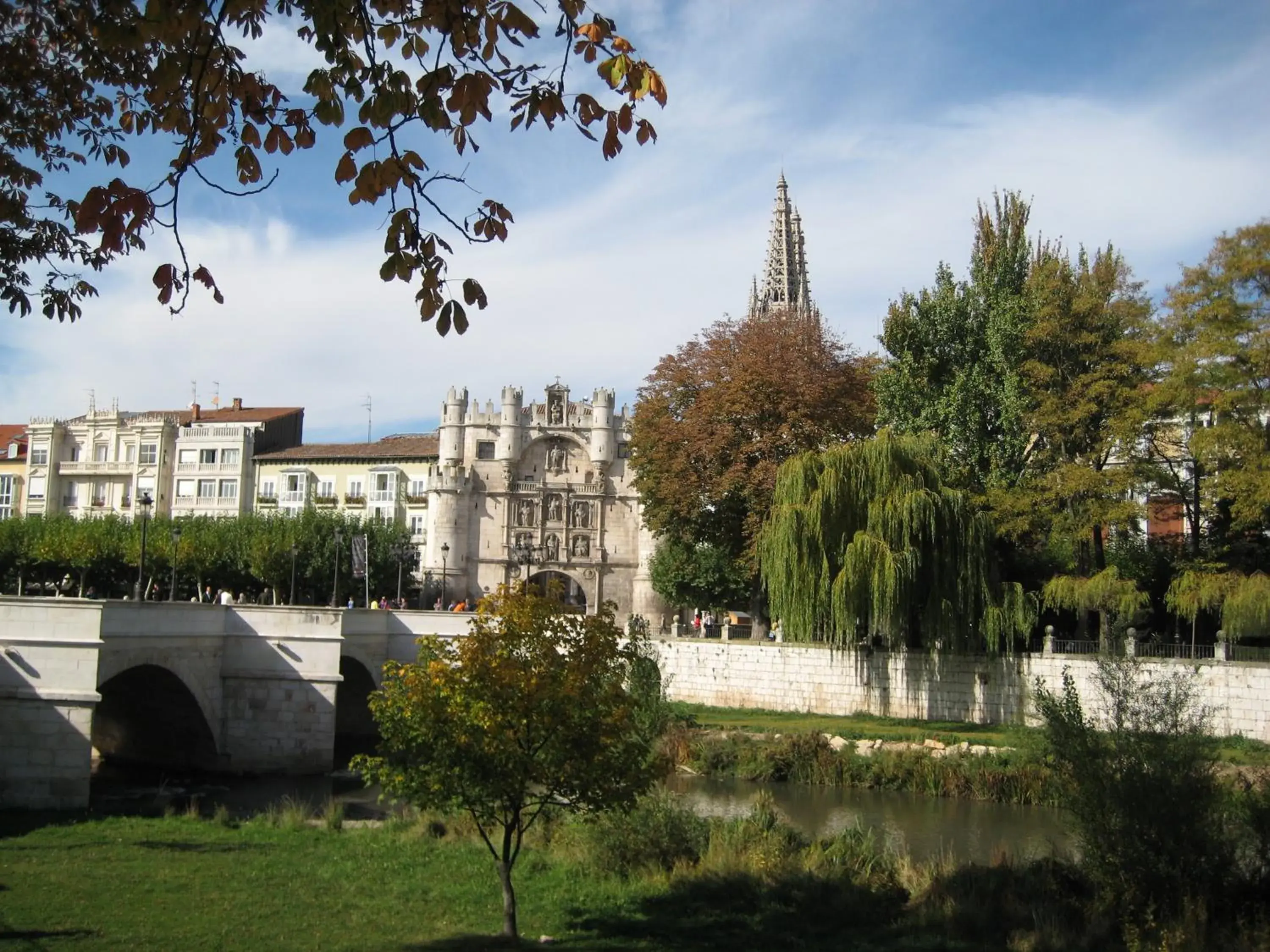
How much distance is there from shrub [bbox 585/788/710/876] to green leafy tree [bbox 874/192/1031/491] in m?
18.3

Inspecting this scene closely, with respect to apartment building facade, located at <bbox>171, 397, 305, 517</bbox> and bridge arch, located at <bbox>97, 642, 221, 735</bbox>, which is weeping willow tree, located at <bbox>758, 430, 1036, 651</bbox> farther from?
apartment building facade, located at <bbox>171, 397, 305, 517</bbox>

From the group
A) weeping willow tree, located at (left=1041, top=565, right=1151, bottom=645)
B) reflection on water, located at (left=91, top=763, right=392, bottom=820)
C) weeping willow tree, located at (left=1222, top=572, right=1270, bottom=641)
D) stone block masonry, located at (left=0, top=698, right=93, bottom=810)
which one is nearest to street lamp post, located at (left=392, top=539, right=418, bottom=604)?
reflection on water, located at (left=91, top=763, right=392, bottom=820)

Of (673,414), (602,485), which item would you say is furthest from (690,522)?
(602,485)

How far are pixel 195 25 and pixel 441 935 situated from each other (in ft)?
31.2

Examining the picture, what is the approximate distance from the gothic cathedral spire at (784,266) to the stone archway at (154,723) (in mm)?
55876

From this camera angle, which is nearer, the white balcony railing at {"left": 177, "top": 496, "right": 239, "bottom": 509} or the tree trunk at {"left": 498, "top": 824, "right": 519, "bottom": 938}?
the tree trunk at {"left": 498, "top": 824, "right": 519, "bottom": 938}

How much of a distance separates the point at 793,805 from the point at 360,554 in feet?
61.3

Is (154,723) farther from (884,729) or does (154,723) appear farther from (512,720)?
(512,720)

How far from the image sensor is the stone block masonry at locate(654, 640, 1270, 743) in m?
26.3

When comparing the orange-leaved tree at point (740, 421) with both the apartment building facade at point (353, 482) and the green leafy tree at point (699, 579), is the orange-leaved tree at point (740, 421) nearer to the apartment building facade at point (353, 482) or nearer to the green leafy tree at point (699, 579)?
the green leafy tree at point (699, 579)

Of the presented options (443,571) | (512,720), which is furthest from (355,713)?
(443,571)

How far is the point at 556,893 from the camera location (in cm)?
1445

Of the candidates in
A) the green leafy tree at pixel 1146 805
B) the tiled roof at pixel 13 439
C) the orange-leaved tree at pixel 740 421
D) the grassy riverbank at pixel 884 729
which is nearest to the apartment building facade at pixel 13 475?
the tiled roof at pixel 13 439

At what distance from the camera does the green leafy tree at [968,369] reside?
3184cm
